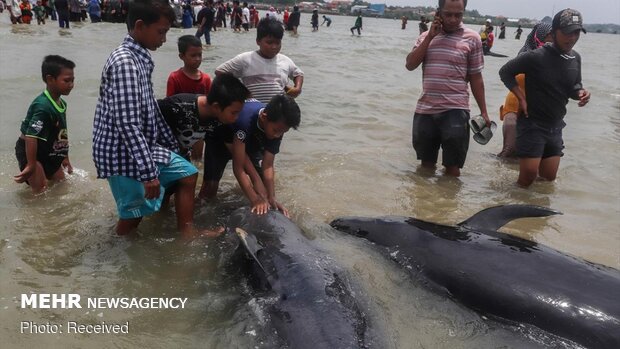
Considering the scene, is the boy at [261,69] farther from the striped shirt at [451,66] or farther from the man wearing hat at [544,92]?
→ the man wearing hat at [544,92]

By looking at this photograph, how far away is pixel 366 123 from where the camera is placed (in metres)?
10.0

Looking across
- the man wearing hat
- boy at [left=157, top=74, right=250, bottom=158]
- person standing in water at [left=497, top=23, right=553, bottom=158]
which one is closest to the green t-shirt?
boy at [left=157, top=74, right=250, bottom=158]

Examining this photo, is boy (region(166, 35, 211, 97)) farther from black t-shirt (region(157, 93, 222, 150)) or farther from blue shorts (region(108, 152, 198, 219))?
blue shorts (region(108, 152, 198, 219))

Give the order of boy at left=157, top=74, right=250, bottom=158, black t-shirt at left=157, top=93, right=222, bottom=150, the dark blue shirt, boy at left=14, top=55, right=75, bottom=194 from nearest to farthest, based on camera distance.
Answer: boy at left=157, top=74, right=250, bottom=158 < black t-shirt at left=157, top=93, right=222, bottom=150 < the dark blue shirt < boy at left=14, top=55, right=75, bottom=194

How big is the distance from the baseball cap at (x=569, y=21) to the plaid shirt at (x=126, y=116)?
4.47m

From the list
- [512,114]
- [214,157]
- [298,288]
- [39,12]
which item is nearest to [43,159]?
[214,157]

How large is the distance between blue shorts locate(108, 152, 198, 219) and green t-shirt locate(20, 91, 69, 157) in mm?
1579

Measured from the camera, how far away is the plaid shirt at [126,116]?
3686mm

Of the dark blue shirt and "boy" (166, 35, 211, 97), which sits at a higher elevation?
"boy" (166, 35, 211, 97)

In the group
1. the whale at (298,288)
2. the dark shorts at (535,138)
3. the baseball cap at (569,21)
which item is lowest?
the whale at (298,288)

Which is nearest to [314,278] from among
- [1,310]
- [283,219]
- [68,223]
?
[283,219]

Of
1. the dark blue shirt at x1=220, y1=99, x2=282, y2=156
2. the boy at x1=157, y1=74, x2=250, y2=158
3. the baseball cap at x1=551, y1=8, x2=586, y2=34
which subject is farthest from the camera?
the baseball cap at x1=551, y1=8, x2=586, y2=34

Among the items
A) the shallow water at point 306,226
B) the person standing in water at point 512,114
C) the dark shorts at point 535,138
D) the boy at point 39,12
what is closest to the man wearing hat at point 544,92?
the dark shorts at point 535,138

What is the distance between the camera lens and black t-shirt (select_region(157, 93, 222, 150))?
4559 mm
